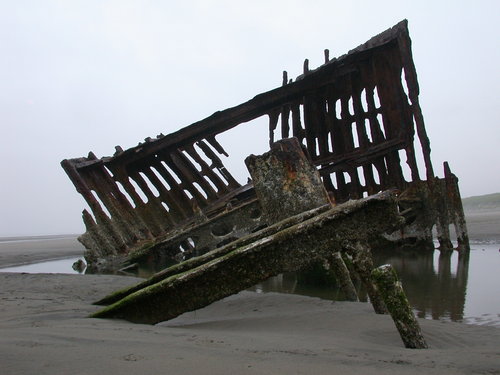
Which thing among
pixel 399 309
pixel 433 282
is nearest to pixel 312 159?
pixel 433 282

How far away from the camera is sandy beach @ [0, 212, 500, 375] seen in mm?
1662

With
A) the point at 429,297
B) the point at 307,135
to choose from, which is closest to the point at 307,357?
the point at 429,297

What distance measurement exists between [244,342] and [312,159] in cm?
690

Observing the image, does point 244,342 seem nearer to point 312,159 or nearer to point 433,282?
point 433,282

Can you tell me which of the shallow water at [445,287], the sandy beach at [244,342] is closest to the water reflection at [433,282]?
the shallow water at [445,287]

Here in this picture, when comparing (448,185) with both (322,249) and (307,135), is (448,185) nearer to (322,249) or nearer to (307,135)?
(307,135)

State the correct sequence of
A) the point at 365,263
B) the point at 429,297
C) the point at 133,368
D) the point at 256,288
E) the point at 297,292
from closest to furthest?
the point at 133,368
the point at 365,263
the point at 429,297
the point at 297,292
the point at 256,288

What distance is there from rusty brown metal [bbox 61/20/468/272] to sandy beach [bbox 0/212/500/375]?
4.00 metres

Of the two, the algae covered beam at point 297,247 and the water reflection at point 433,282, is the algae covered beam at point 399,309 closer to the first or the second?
the algae covered beam at point 297,247

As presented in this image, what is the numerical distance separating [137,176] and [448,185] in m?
6.48

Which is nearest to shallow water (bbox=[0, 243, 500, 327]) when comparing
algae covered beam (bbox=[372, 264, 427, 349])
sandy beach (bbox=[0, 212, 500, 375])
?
sandy beach (bbox=[0, 212, 500, 375])

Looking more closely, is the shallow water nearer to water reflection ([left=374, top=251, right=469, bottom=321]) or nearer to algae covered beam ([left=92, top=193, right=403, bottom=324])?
water reflection ([left=374, top=251, right=469, bottom=321])

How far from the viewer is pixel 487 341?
2381mm

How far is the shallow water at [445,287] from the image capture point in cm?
344
